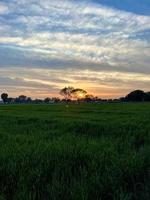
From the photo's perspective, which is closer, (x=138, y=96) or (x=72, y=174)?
(x=72, y=174)

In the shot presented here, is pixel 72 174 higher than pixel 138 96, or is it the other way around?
pixel 138 96

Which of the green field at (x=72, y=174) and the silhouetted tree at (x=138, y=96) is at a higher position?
the silhouetted tree at (x=138, y=96)

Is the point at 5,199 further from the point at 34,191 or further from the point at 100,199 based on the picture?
the point at 100,199

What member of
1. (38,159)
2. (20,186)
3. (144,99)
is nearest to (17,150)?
(38,159)

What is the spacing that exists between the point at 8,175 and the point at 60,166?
1.10m

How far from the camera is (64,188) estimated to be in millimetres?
6152

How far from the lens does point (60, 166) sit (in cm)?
756

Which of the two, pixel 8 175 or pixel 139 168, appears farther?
pixel 139 168

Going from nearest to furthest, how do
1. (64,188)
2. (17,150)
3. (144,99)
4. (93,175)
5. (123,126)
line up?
(64,188) < (93,175) < (17,150) < (123,126) < (144,99)

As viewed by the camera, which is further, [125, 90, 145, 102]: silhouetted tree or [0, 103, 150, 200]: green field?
[125, 90, 145, 102]: silhouetted tree

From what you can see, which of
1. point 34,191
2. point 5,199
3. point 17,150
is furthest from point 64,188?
point 17,150

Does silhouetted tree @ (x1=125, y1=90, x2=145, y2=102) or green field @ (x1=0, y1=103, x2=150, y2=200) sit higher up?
silhouetted tree @ (x1=125, y1=90, x2=145, y2=102)

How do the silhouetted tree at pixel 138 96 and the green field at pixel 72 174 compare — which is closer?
the green field at pixel 72 174

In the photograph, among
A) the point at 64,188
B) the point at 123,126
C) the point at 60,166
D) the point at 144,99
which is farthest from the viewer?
the point at 144,99
